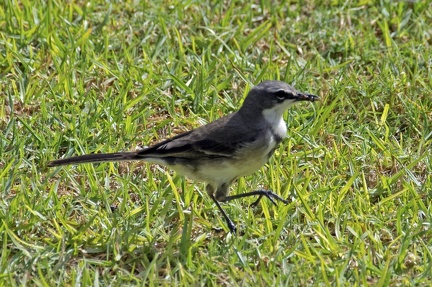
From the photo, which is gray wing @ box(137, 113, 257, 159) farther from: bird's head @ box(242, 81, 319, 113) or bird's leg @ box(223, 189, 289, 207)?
bird's leg @ box(223, 189, 289, 207)

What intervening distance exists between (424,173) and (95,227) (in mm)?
2722

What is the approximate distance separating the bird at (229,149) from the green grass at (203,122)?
219mm

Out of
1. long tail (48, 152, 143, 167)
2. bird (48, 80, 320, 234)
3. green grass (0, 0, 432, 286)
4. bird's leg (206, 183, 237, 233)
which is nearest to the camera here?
green grass (0, 0, 432, 286)

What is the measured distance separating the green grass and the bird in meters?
0.22

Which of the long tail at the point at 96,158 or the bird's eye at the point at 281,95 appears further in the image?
the bird's eye at the point at 281,95

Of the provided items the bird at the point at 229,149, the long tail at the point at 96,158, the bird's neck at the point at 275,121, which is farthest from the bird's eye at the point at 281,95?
the long tail at the point at 96,158

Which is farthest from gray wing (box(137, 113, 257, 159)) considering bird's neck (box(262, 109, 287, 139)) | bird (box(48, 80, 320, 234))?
bird's neck (box(262, 109, 287, 139))

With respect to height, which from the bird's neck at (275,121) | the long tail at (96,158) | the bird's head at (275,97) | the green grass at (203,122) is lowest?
the green grass at (203,122)

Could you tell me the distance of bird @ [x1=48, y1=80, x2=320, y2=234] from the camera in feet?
21.2

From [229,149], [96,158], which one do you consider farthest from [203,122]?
[96,158]

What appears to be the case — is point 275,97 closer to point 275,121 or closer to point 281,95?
point 281,95

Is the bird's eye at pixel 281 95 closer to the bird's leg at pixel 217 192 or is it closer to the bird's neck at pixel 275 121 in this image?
the bird's neck at pixel 275 121

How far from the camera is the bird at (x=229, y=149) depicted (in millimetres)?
6477

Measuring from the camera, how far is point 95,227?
252 inches
